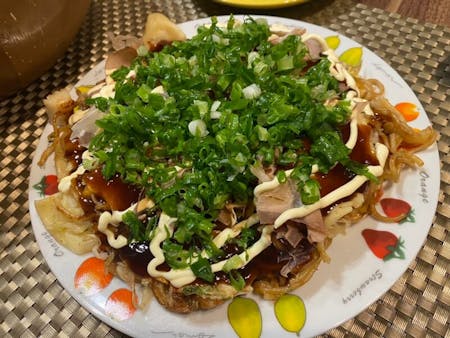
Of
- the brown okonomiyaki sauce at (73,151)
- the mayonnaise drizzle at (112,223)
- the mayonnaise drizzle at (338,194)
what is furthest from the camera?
the brown okonomiyaki sauce at (73,151)

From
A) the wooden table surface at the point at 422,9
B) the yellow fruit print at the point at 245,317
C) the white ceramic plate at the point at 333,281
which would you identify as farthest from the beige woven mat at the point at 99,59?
the yellow fruit print at the point at 245,317

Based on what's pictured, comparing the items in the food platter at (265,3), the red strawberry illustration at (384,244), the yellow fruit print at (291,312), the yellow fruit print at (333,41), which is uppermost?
the food platter at (265,3)

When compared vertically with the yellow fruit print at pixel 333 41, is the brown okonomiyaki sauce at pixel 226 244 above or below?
below

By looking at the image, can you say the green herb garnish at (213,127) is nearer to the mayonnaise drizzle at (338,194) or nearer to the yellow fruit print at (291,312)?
the mayonnaise drizzle at (338,194)

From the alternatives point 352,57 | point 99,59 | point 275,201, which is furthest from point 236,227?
point 99,59

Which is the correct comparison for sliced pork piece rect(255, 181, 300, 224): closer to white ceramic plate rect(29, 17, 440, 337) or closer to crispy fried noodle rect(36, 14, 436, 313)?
crispy fried noodle rect(36, 14, 436, 313)

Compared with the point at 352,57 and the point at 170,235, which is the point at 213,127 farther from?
the point at 352,57
